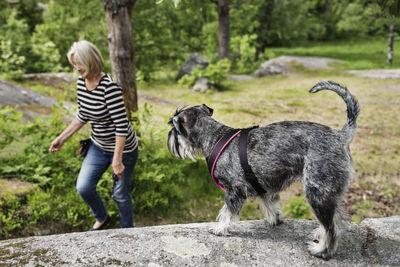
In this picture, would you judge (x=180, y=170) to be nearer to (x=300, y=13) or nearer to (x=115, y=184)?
(x=115, y=184)

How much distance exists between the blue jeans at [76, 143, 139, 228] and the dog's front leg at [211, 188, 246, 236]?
4.82 feet

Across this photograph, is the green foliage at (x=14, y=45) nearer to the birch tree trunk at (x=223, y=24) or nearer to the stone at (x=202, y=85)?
the stone at (x=202, y=85)

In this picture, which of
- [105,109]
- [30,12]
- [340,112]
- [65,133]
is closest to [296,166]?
[105,109]

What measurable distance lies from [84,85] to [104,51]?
1017 cm

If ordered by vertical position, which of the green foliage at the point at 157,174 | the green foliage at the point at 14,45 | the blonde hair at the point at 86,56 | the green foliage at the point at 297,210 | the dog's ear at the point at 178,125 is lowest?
the green foliage at the point at 297,210

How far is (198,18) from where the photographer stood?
2495 cm

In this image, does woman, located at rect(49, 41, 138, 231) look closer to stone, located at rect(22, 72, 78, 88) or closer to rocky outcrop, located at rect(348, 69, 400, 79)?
stone, located at rect(22, 72, 78, 88)

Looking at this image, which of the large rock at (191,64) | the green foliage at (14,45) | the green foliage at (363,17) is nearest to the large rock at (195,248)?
the green foliage at (14,45)

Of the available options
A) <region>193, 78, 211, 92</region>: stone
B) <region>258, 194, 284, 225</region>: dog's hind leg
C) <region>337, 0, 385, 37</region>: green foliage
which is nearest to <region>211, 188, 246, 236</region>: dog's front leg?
<region>258, 194, 284, 225</region>: dog's hind leg

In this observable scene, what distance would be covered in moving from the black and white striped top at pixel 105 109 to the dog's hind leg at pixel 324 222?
7.08ft

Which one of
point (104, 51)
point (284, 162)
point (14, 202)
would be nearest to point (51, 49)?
point (104, 51)

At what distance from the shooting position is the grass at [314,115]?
5.46 metres

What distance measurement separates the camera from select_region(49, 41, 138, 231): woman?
130 inches

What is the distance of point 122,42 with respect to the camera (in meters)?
5.04
